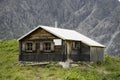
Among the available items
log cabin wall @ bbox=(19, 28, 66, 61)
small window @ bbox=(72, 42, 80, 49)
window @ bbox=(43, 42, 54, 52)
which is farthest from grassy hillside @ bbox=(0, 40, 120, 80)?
small window @ bbox=(72, 42, 80, 49)

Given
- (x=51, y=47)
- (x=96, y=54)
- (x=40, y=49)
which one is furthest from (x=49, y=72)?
(x=96, y=54)

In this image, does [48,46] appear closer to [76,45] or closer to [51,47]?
[51,47]

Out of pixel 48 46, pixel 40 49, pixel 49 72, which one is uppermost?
pixel 48 46

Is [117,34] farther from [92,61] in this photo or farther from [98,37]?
[92,61]

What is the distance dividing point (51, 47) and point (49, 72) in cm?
602

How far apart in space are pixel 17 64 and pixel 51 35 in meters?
5.41

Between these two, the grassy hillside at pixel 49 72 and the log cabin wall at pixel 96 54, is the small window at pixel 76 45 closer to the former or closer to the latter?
the log cabin wall at pixel 96 54

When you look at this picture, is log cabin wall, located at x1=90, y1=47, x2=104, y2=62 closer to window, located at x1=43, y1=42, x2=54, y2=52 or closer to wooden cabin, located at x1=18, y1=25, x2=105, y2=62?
wooden cabin, located at x1=18, y1=25, x2=105, y2=62

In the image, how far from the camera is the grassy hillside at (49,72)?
27.9 metres

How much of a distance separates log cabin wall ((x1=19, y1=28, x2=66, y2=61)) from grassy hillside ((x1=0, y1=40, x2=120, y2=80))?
5.16ft

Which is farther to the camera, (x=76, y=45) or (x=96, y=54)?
(x=96, y=54)

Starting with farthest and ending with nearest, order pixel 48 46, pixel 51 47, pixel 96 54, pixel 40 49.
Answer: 1. pixel 96 54
2. pixel 40 49
3. pixel 48 46
4. pixel 51 47

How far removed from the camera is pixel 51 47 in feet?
123

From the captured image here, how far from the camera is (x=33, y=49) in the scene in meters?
38.6
